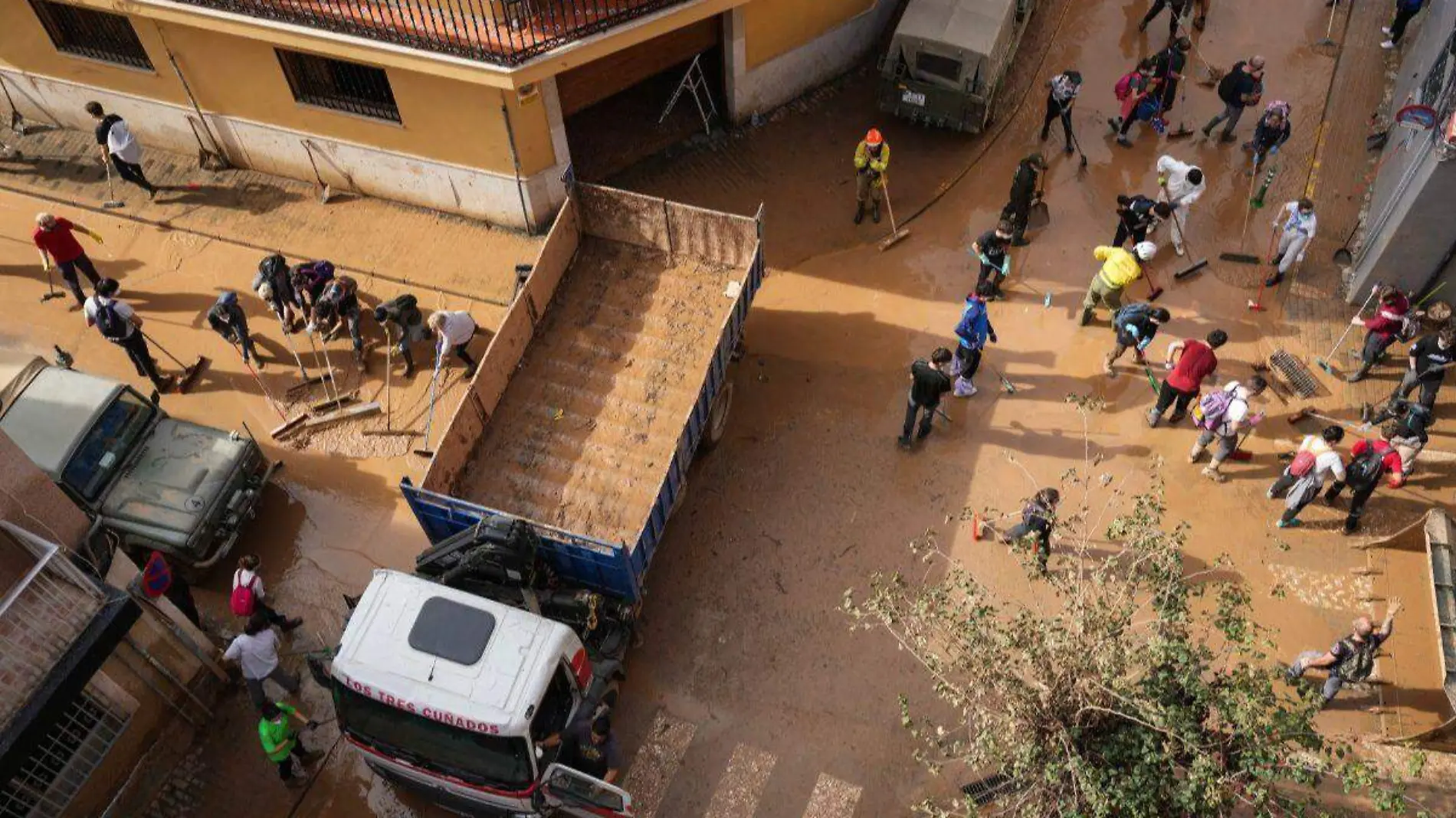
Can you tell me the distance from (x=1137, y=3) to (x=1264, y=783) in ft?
52.6

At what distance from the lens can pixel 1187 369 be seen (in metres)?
12.2

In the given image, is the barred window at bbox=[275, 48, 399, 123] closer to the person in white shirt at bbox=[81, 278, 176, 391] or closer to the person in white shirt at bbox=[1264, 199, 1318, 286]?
the person in white shirt at bbox=[81, 278, 176, 391]

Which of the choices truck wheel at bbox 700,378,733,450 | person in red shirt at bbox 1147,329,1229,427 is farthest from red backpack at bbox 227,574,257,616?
person in red shirt at bbox 1147,329,1229,427

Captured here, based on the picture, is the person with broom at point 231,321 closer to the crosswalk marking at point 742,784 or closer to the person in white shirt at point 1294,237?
the crosswalk marking at point 742,784

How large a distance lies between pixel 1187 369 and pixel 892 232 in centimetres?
511

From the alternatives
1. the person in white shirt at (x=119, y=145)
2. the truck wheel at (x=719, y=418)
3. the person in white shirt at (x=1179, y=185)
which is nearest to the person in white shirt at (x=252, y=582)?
the truck wheel at (x=719, y=418)

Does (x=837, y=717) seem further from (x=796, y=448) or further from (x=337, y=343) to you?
(x=337, y=343)

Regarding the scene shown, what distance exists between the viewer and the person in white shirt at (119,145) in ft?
50.6

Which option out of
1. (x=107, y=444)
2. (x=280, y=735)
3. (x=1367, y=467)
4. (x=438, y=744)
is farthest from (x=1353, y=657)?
(x=107, y=444)

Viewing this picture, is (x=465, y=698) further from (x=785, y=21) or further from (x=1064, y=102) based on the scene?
(x=1064, y=102)

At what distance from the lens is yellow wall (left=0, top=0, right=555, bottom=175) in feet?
46.8

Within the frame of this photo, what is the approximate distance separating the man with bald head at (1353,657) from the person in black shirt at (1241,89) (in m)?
8.98

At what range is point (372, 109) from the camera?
15.1m

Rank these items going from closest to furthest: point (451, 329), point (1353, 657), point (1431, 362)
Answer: point (1353, 657)
point (1431, 362)
point (451, 329)
